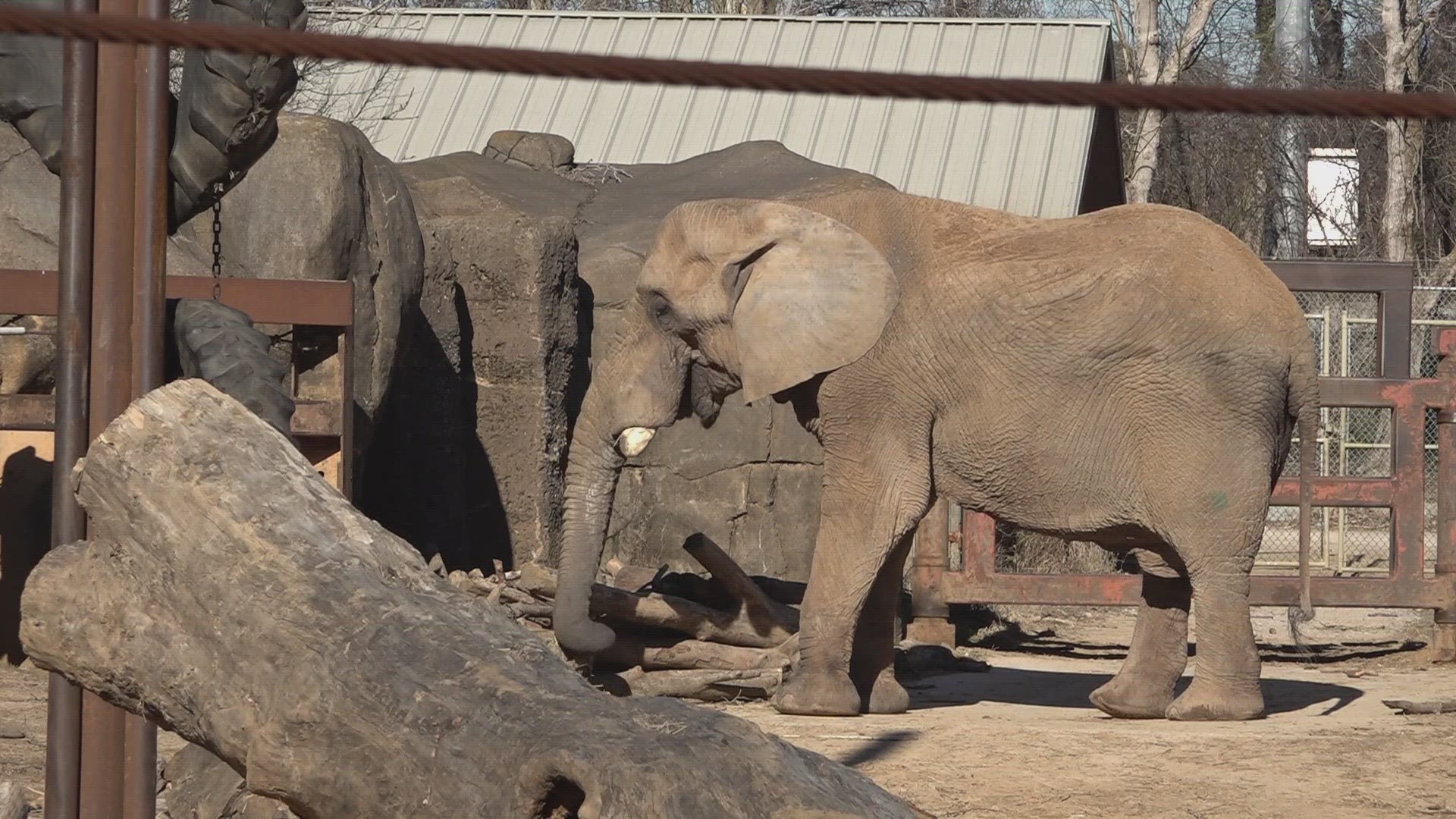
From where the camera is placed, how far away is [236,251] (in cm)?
938

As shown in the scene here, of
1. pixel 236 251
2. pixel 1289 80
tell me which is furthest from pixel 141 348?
pixel 1289 80

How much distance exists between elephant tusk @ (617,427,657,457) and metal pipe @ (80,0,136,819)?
391 centimetres

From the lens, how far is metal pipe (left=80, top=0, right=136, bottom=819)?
4.02 meters

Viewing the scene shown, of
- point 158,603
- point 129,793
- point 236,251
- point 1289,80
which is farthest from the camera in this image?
point 1289,80

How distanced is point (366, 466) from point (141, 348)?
6490 millimetres

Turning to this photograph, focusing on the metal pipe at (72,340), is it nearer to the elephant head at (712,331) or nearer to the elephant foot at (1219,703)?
the elephant head at (712,331)

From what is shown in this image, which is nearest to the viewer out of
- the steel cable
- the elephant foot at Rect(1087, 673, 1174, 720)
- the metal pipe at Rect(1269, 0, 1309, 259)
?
the steel cable

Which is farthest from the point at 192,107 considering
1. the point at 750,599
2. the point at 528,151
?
the point at 528,151

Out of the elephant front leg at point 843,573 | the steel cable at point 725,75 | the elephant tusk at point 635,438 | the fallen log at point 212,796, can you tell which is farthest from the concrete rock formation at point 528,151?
the steel cable at point 725,75

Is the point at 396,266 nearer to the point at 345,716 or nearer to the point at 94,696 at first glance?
the point at 94,696

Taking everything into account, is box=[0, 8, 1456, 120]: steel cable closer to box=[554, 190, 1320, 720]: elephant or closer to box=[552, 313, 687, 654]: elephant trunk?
box=[554, 190, 1320, 720]: elephant

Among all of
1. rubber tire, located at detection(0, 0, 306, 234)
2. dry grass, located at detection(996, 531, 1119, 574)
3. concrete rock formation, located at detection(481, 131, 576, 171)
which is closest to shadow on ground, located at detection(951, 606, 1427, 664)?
dry grass, located at detection(996, 531, 1119, 574)

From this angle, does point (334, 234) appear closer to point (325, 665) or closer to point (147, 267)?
point (147, 267)

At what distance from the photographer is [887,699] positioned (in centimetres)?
790
